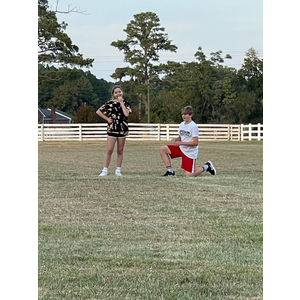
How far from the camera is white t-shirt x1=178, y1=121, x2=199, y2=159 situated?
10867mm

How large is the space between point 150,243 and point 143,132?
41.1 meters

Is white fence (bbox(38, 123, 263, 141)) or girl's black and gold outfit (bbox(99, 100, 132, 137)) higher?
girl's black and gold outfit (bbox(99, 100, 132, 137))

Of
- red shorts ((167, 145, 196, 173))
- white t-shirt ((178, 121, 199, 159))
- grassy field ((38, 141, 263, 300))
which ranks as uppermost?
white t-shirt ((178, 121, 199, 159))

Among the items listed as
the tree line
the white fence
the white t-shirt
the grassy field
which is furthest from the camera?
the tree line

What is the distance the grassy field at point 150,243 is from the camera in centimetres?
317

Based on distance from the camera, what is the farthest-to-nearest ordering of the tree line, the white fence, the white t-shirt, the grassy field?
1. the tree line
2. the white fence
3. the white t-shirt
4. the grassy field

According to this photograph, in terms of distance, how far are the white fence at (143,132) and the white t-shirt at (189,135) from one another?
33.1 metres

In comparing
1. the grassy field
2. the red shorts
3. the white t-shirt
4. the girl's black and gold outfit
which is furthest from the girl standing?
the grassy field

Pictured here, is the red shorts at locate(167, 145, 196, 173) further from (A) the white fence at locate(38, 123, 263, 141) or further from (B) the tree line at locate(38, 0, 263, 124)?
(B) the tree line at locate(38, 0, 263, 124)

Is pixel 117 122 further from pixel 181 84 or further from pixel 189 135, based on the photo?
pixel 181 84

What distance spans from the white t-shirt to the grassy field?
2.04 m

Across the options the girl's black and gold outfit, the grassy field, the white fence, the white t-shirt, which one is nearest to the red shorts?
the white t-shirt

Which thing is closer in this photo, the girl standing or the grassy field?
the grassy field

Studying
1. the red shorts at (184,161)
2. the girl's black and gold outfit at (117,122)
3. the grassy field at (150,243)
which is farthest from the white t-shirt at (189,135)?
the grassy field at (150,243)
